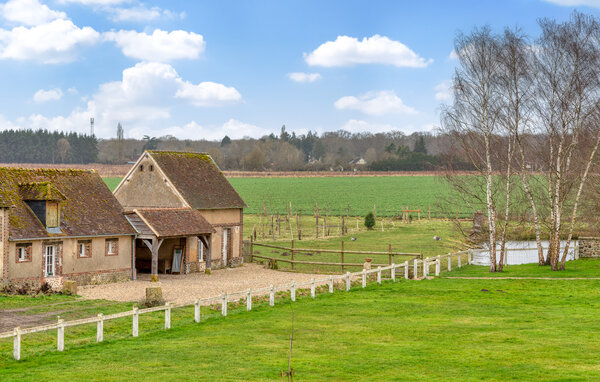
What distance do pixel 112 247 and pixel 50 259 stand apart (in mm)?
3824

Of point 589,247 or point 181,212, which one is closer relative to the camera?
point 181,212

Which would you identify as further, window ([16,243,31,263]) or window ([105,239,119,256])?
window ([105,239,119,256])

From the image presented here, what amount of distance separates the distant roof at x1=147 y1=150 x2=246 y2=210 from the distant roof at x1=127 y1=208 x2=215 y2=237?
1.50 m

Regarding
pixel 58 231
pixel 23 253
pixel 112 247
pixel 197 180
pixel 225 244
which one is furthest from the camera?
pixel 197 180

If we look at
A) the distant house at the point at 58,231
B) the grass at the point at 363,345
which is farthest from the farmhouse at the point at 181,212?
the grass at the point at 363,345

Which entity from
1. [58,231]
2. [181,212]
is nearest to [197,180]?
[181,212]

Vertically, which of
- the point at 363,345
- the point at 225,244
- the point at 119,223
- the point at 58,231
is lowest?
the point at 363,345

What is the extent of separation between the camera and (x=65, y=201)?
3653 cm

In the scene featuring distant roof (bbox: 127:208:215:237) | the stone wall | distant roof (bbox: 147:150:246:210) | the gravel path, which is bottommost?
the gravel path

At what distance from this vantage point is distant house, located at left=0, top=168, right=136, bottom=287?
32.1 m

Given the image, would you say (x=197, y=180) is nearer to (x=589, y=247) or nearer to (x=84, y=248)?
(x=84, y=248)

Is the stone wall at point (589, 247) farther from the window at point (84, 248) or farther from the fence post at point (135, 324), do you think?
the fence post at point (135, 324)

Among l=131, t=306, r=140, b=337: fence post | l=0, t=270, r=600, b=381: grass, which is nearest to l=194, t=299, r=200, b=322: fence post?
l=0, t=270, r=600, b=381: grass

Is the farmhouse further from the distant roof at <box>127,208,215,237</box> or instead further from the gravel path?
the gravel path
